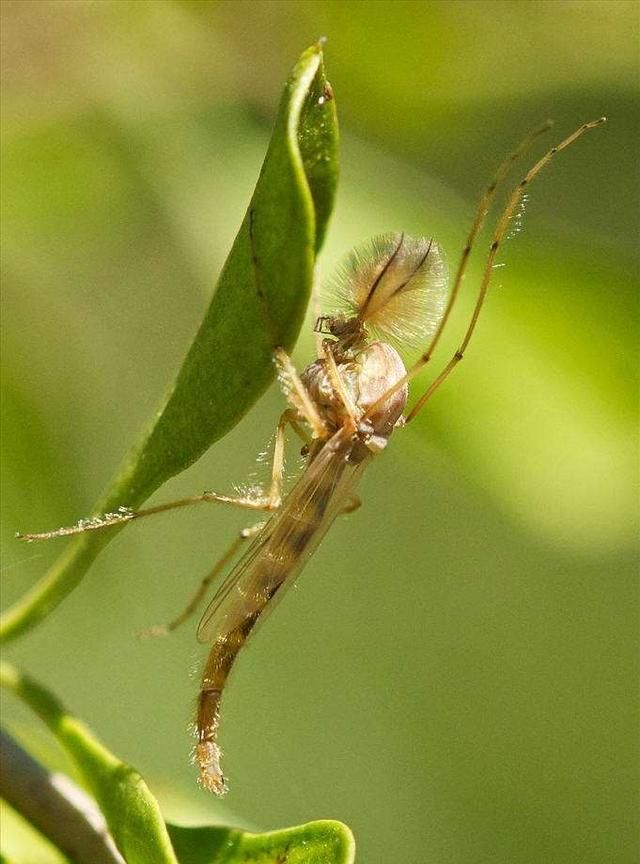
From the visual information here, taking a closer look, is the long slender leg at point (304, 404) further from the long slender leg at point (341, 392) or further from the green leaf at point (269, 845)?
the green leaf at point (269, 845)

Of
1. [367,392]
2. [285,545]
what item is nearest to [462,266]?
[367,392]

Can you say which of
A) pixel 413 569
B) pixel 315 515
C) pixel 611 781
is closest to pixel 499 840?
pixel 611 781

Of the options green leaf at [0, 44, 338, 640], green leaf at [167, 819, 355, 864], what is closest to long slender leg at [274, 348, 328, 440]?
green leaf at [0, 44, 338, 640]

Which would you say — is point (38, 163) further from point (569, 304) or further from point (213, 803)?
point (213, 803)

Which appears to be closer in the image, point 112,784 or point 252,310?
point 252,310

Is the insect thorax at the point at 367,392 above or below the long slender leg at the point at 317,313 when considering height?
below

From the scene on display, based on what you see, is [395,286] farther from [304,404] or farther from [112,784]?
[112,784]

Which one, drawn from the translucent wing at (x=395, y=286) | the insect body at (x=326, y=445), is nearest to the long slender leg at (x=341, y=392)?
the insect body at (x=326, y=445)
